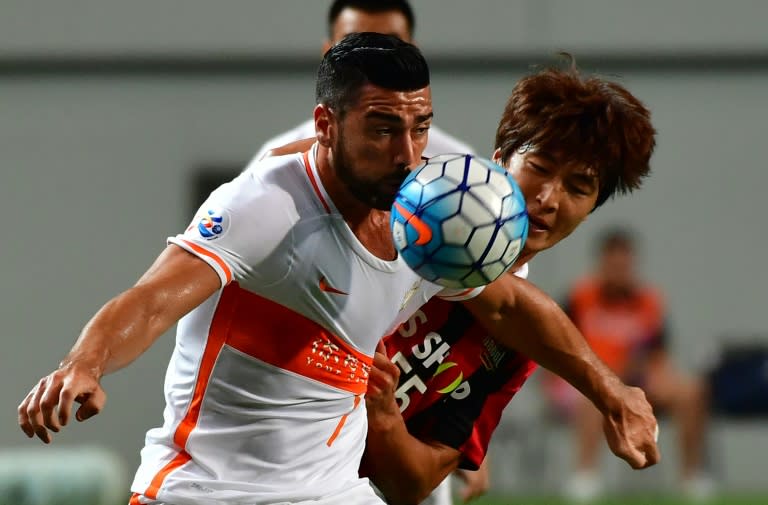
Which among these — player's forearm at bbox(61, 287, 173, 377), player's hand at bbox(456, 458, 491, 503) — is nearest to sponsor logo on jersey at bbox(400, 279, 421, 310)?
player's forearm at bbox(61, 287, 173, 377)

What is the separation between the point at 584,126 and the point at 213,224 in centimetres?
127

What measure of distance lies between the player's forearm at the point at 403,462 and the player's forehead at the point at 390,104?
3.20 ft

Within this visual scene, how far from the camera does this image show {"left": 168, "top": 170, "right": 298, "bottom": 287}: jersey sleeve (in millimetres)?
2814

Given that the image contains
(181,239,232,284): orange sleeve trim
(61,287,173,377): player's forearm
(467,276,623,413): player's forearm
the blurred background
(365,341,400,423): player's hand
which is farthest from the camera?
the blurred background

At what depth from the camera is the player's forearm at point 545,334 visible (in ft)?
11.5

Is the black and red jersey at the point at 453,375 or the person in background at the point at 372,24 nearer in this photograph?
the black and red jersey at the point at 453,375

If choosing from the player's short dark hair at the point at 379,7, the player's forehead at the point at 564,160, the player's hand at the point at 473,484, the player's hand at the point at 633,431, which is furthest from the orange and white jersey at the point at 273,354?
the player's short dark hair at the point at 379,7

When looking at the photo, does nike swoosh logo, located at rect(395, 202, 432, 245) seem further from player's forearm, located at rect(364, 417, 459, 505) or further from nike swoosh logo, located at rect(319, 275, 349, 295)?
player's forearm, located at rect(364, 417, 459, 505)

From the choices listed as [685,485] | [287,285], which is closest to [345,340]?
[287,285]

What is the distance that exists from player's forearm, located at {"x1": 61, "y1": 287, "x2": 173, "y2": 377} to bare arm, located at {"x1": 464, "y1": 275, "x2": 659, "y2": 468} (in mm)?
1114

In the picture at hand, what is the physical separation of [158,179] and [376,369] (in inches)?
297

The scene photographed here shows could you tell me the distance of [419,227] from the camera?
280 centimetres

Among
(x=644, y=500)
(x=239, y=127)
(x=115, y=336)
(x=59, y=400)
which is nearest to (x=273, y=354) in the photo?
(x=115, y=336)

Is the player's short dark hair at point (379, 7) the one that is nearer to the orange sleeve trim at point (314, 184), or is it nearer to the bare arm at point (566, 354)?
the bare arm at point (566, 354)
